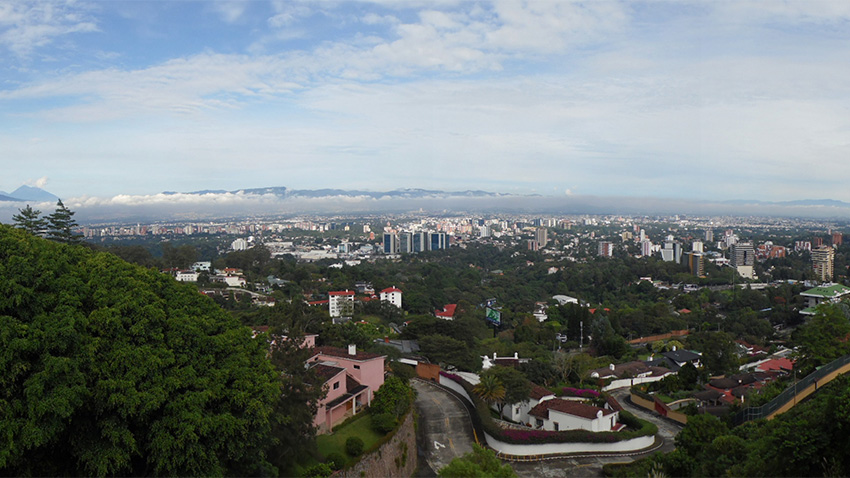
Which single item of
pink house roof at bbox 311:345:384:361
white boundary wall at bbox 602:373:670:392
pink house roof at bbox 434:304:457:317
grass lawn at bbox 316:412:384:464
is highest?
pink house roof at bbox 311:345:384:361

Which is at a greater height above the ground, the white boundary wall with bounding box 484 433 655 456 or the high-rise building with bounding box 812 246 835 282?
the high-rise building with bounding box 812 246 835 282

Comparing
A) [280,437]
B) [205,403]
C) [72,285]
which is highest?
[72,285]

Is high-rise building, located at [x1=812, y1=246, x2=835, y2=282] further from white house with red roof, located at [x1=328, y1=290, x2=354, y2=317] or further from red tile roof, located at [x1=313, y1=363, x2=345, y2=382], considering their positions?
red tile roof, located at [x1=313, y1=363, x2=345, y2=382]

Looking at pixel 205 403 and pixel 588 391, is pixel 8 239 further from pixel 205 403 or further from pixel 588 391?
pixel 588 391

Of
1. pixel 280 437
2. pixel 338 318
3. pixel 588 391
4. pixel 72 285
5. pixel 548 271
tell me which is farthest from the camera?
pixel 548 271

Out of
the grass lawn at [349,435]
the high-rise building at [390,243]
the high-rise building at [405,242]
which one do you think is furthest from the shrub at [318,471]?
the high-rise building at [405,242]

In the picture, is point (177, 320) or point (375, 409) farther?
point (375, 409)

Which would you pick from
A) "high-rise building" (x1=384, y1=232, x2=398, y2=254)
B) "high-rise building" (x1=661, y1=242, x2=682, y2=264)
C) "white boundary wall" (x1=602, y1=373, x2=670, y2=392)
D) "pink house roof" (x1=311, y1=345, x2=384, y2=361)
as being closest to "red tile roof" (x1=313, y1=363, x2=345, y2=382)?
"pink house roof" (x1=311, y1=345, x2=384, y2=361)

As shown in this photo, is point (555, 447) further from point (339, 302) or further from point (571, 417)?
point (339, 302)

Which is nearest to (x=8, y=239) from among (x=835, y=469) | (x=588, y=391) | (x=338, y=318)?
(x=835, y=469)
